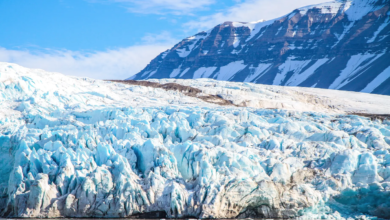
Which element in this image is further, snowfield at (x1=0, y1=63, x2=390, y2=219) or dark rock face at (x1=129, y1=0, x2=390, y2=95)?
dark rock face at (x1=129, y1=0, x2=390, y2=95)

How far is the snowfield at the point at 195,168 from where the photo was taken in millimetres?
22906

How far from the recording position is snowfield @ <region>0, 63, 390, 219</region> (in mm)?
22906

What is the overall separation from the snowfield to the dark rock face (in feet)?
363

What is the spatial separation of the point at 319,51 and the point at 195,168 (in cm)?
15876

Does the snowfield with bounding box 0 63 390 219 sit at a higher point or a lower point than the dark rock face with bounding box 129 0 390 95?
lower

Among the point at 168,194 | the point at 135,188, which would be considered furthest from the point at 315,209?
the point at 135,188

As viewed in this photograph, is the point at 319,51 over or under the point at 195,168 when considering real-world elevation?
over

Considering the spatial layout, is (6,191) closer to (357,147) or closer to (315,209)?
(315,209)

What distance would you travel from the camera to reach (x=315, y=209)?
22.9 m

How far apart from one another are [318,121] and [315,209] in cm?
1326

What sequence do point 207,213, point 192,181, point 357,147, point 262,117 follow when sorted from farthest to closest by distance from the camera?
point 262,117, point 357,147, point 192,181, point 207,213

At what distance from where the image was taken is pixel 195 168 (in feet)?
81.0

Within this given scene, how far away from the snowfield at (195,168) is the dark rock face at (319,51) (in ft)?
363

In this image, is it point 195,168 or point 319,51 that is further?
point 319,51
